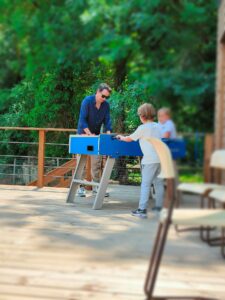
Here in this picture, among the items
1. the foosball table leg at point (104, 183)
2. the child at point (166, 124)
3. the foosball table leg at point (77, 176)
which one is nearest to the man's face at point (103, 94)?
the child at point (166, 124)

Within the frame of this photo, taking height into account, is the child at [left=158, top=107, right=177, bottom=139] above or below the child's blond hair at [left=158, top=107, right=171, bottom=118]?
below

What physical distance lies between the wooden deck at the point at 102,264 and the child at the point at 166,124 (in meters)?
0.22

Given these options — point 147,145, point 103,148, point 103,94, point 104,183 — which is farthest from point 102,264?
point 104,183

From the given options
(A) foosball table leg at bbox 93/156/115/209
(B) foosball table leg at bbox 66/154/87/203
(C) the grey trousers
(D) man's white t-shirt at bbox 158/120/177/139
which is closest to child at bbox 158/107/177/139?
(D) man's white t-shirt at bbox 158/120/177/139

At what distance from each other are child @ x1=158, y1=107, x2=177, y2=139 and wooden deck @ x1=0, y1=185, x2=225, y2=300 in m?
0.22

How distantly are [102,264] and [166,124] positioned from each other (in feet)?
3.14

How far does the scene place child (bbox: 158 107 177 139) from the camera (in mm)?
941

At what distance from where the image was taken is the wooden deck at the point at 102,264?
1263mm

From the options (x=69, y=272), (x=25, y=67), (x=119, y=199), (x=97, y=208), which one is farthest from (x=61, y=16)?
(x=119, y=199)

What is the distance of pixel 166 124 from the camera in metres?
0.96

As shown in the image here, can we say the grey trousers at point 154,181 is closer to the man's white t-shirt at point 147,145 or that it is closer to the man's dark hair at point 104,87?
the man's white t-shirt at point 147,145

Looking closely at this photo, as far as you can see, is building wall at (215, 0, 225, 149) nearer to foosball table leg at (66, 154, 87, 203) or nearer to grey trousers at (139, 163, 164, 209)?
grey trousers at (139, 163, 164, 209)

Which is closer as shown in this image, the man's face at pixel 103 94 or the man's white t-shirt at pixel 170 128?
the man's white t-shirt at pixel 170 128

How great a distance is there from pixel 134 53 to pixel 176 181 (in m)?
0.25
